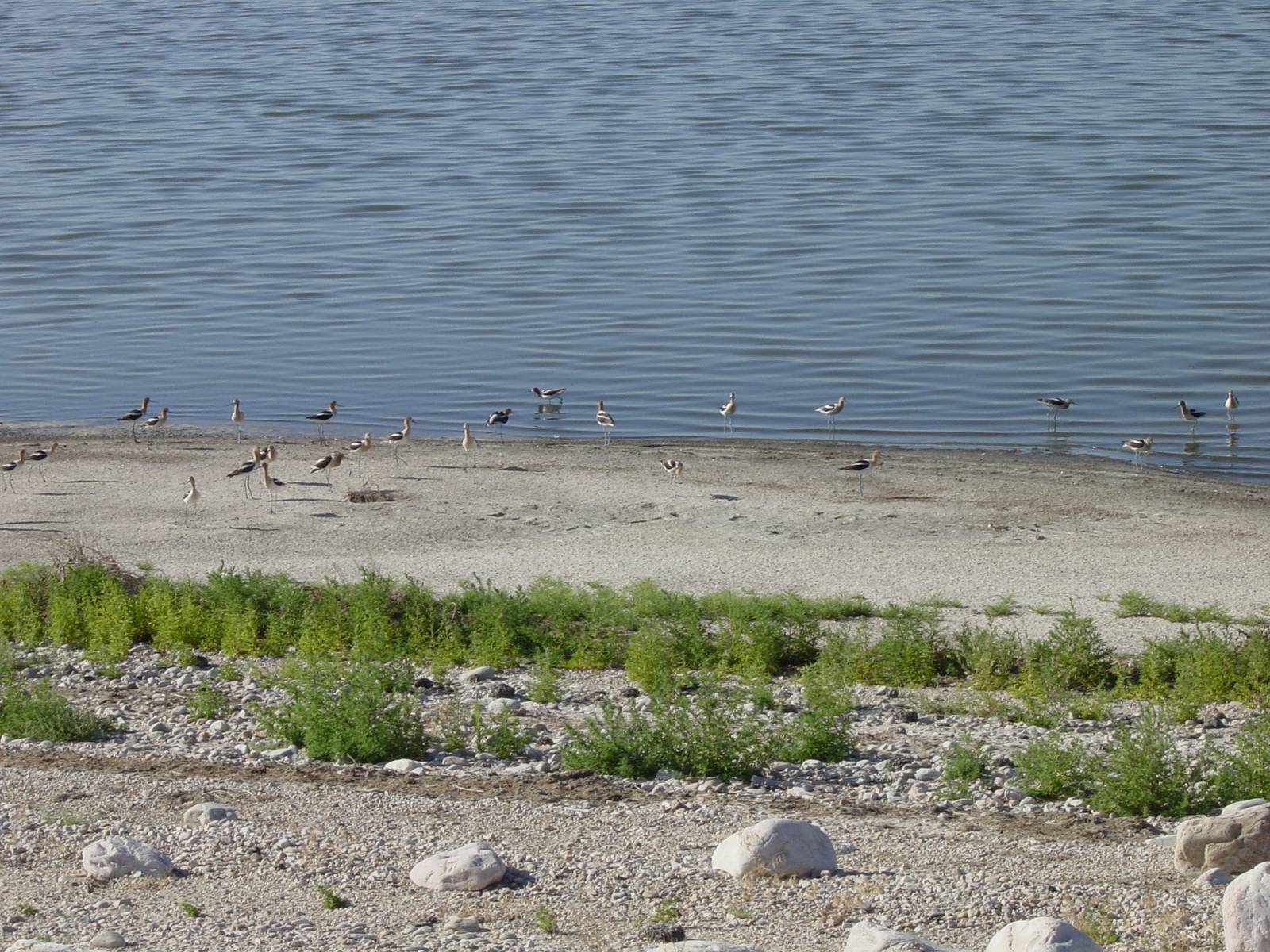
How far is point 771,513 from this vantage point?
23.7 meters

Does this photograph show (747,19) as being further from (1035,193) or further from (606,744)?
(606,744)

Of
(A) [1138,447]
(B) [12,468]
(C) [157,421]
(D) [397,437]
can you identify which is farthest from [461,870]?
(C) [157,421]

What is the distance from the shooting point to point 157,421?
29812 millimetres

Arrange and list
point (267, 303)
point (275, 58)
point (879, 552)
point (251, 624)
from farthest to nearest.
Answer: point (275, 58), point (267, 303), point (879, 552), point (251, 624)

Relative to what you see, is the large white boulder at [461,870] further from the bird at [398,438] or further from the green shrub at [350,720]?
the bird at [398,438]

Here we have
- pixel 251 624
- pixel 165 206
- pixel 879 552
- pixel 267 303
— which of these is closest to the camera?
pixel 251 624

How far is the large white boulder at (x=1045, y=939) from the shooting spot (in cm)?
901

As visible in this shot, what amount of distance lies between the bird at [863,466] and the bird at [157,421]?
11178 millimetres

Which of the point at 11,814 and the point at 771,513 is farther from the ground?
the point at 11,814

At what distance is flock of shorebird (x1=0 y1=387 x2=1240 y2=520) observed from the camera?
25.7 meters

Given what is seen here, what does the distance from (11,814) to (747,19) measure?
76776mm

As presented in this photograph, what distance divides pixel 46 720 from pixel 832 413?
1701 cm

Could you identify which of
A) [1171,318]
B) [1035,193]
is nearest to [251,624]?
[1171,318]

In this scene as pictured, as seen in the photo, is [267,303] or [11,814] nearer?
[11,814]
